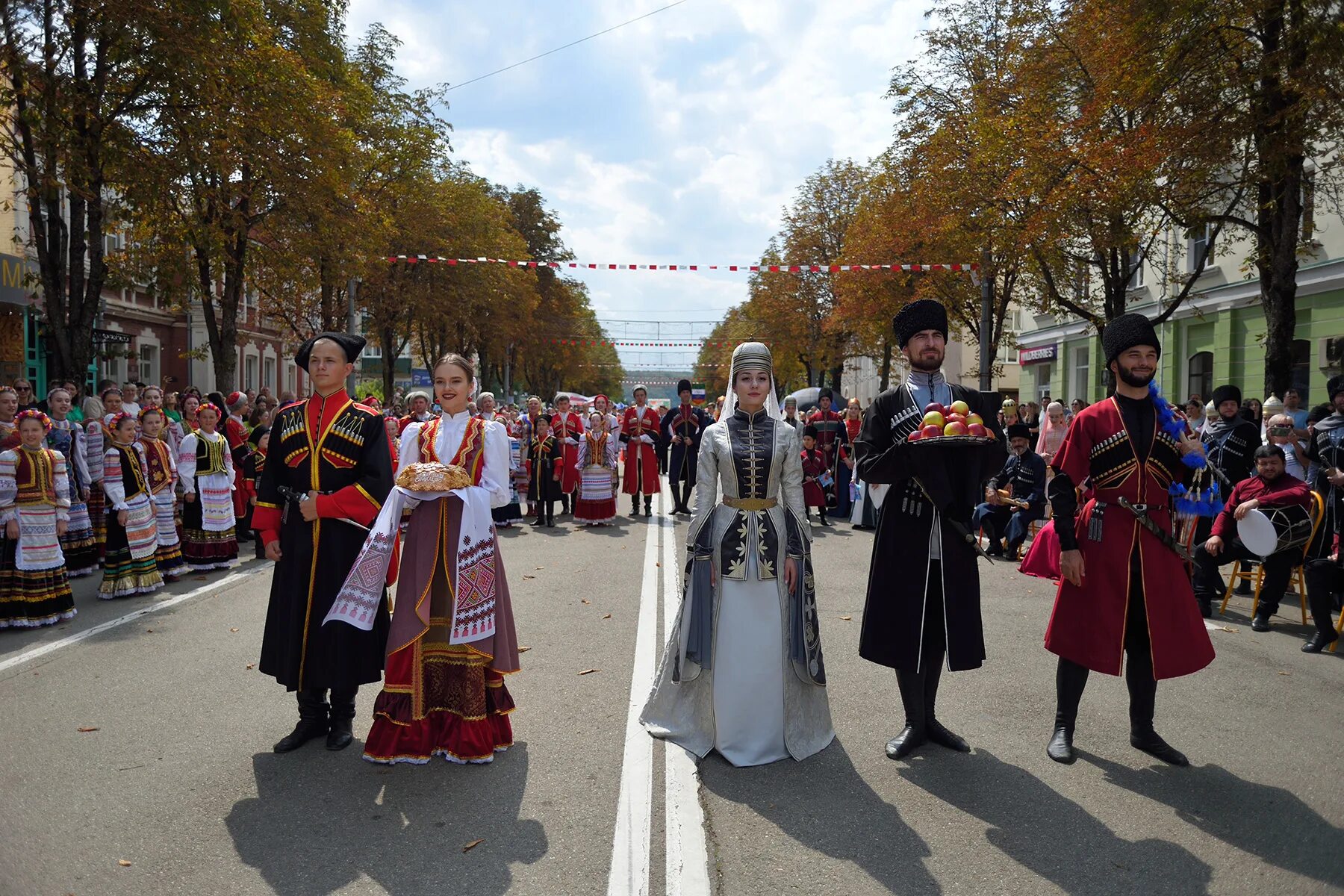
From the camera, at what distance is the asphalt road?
12.2ft

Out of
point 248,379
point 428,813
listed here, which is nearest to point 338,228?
point 428,813

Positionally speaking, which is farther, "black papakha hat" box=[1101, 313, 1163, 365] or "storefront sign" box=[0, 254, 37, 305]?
"storefront sign" box=[0, 254, 37, 305]

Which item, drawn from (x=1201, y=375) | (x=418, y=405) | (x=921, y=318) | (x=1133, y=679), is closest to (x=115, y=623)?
(x=418, y=405)

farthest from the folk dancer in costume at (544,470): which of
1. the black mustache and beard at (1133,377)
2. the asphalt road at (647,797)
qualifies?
the black mustache and beard at (1133,377)

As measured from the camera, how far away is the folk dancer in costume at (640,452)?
17953mm

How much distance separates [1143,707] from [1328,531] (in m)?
4.13

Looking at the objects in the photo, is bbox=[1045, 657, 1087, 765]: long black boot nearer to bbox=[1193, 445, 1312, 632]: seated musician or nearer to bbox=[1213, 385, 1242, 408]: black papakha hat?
bbox=[1193, 445, 1312, 632]: seated musician

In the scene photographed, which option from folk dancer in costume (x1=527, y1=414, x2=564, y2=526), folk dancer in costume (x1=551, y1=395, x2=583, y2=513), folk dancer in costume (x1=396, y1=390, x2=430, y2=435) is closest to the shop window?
folk dancer in costume (x1=551, y1=395, x2=583, y2=513)

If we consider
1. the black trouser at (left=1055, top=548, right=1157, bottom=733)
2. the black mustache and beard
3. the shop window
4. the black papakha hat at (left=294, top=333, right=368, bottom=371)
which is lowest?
the black trouser at (left=1055, top=548, right=1157, bottom=733)

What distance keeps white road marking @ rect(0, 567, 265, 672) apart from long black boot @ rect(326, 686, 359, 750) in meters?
3.24

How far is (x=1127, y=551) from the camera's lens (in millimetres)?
4895

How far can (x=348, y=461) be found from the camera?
512 centimetres

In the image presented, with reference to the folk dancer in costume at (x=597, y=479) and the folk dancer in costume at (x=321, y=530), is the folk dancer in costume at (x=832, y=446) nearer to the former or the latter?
the folk dancer in costume at (x=597, y=479)

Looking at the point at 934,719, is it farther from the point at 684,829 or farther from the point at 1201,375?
the point at 1201,375
